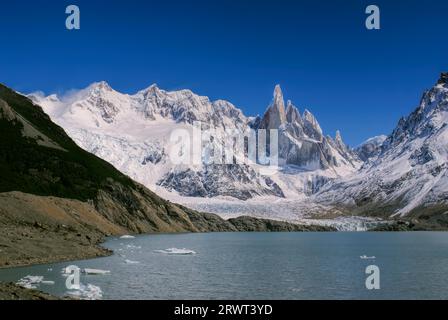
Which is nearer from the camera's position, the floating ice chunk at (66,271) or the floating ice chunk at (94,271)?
the floating ice chunk at (66,271)

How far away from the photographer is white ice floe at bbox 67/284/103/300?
Answer: 54000 millimetres

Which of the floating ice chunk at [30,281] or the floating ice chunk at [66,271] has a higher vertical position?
the floating ice chunk at [66,271]

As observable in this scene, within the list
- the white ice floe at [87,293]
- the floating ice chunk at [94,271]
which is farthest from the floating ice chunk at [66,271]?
the white ice floe at [87,293]

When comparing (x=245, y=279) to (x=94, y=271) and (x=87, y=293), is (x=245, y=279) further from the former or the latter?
(x=87, y=293)

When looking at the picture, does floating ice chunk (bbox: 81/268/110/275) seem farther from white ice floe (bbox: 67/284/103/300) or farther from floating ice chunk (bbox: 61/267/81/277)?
white ice floe (bbox: 67/284/103/300)

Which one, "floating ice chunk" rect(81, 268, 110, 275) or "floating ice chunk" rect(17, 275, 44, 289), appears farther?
"floating ice chunk" rect(81, 268, 110, 275)

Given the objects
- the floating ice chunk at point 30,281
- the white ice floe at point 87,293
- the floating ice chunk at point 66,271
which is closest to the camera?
the white ice floe at point 87,293

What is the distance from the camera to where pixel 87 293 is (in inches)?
2211

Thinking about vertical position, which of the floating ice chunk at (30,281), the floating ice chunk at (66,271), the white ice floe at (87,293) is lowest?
the white ice floe at (87,293)

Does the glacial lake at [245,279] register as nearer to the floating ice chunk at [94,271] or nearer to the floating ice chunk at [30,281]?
the floating ice chunk at [30,281]

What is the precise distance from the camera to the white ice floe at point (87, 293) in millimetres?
54000

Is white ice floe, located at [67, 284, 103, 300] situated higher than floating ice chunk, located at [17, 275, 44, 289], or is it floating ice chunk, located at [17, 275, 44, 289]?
floating ice chunk, located at [17, 275, 44, 289]

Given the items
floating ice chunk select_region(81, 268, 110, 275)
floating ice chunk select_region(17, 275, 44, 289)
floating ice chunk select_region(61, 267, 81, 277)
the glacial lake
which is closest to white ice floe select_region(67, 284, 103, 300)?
the glacial lake
